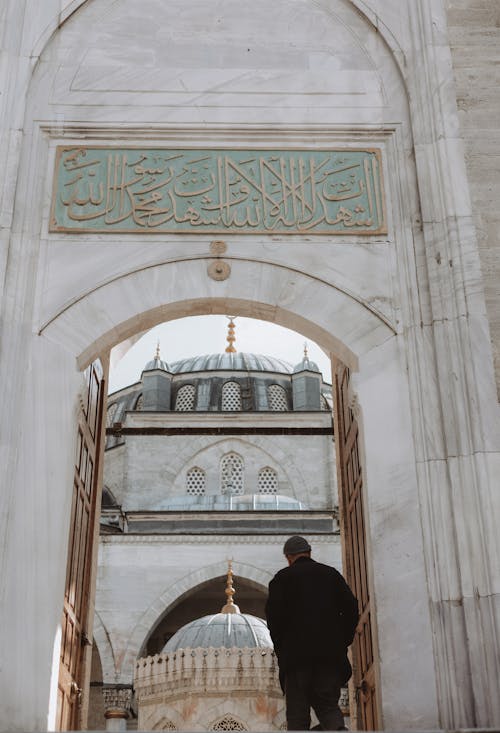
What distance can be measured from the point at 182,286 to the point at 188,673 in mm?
8209

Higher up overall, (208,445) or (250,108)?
(208,445)

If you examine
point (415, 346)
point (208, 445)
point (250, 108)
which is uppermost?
point (208, 445)

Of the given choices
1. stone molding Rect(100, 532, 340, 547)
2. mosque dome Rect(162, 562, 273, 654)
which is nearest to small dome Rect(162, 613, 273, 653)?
mosque dome Rect(162, 562, 273, 654)

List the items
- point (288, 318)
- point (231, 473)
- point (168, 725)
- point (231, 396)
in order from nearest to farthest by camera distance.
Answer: point (288, 318) → point (168, 725) → point (231, 473) → point (231, 396)

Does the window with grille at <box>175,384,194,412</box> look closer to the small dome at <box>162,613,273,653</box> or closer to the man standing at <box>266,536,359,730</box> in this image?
the small dome at <box>162,613,273,653</box>

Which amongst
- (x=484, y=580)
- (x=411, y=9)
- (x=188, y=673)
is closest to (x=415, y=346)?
(x=484, y=580)

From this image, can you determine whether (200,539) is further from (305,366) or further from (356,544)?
(356,544)

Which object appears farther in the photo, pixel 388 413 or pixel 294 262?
pixel 294 262

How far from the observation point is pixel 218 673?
1180 cm

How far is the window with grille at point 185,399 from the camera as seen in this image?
27516 millimetres

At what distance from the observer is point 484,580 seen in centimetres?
395

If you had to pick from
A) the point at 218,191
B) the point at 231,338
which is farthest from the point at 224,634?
the point at 231,338

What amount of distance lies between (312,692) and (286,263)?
2123 millimetres

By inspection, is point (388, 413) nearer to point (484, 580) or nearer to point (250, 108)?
point (484, 580)
